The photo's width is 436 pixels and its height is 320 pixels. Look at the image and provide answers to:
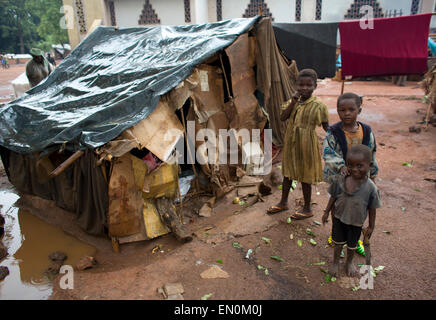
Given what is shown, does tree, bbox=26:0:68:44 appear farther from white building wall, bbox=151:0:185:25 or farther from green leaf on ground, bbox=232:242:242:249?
green leaf on ground, bbox=232:242:242:249

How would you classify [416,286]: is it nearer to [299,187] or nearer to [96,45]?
[299,187]

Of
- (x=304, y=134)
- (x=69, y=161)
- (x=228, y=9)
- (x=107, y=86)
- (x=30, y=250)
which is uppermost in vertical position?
(x=228, y=9)

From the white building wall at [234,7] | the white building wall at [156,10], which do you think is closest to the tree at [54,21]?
the white building wall at [156,10]

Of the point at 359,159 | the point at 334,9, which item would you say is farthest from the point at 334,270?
the point at 334,9

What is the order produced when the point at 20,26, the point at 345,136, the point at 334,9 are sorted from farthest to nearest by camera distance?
the point at 20,26 < the point at 334,9 < the point at 345,136

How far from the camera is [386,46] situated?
23.1ft

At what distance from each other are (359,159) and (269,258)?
1380 mm

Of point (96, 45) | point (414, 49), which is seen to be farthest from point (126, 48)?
point (414, 49)

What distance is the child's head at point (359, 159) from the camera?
2.26 meters

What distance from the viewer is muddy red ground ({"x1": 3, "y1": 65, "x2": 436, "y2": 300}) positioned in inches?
102

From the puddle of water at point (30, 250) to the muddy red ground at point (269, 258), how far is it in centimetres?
23

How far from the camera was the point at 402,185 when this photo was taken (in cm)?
464

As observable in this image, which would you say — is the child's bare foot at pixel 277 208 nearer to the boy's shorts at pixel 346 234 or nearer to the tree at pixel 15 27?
the boy's shorts at pixel 346 234

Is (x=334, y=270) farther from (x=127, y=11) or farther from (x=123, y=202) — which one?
(x=127, y=11)
